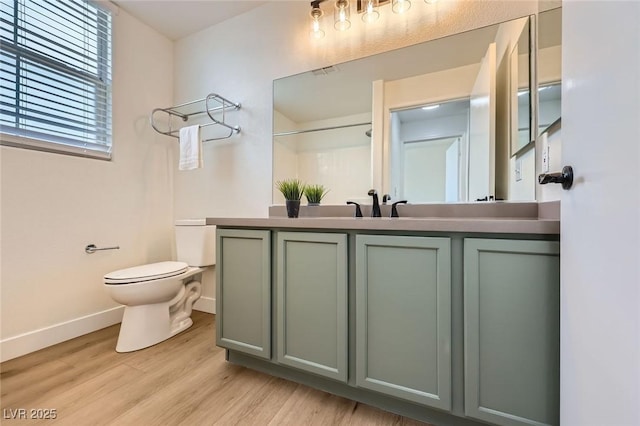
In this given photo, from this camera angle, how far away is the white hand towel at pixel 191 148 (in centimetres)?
208

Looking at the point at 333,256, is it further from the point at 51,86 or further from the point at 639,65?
the point at 51,86

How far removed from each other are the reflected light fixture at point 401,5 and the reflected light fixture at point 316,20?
460 mm

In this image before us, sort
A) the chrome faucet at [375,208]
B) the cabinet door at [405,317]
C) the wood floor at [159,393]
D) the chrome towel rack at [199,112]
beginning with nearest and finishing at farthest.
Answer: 1. the cabinet door at [405,317]
2. the wood floor at [159,393]
3. the chrome faucet at [375,208]
4. the chrome towel rack at [199,112]

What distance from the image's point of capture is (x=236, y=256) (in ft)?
4.60

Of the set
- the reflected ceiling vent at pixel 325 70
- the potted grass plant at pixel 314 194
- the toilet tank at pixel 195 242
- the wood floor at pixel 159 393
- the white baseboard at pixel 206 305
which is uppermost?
the reflected ceiling vent at pixel 325 70

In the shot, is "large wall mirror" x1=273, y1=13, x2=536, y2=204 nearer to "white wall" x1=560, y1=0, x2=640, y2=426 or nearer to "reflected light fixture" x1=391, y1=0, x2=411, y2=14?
"reflected light fixture" x1=391, y1=0, x2=411, y2=14

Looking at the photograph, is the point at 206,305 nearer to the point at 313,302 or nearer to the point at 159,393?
the point at 159,393

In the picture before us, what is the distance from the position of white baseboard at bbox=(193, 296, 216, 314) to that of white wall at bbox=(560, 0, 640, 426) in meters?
2.18

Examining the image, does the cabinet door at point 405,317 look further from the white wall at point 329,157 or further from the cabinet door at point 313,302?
the white wall at point 329,157

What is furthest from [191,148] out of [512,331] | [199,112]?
[512,331]

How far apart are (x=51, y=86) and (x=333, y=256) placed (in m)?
2.13

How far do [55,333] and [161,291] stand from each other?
29.4 inches

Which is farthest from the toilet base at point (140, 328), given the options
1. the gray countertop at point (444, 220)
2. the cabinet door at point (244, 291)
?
the gray countertop at point (444, 220)

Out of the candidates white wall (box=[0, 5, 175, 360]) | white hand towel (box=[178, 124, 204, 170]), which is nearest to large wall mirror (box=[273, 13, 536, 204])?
white hand towel (box=[178, 124, 204, 170])
